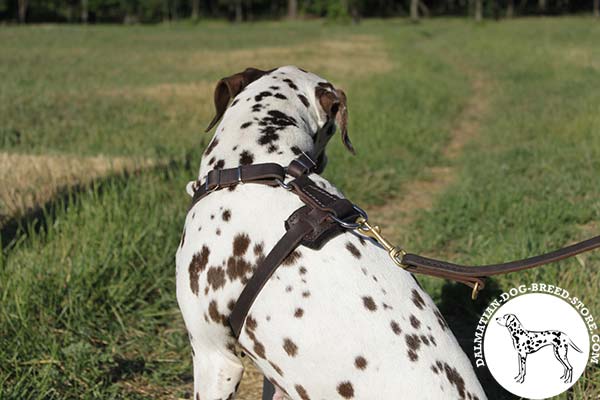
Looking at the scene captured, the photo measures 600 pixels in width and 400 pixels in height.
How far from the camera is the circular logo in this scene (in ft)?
8.63

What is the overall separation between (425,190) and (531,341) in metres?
5.48

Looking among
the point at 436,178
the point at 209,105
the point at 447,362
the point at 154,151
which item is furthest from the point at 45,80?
the point at 447,362

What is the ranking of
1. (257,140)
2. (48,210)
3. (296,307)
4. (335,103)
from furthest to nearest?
(48,210) → (335,103) → (257,140) → (296,307)

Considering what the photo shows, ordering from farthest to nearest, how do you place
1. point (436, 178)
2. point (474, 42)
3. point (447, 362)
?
point (474, 42) → point (436, 178) → point (447, 362)

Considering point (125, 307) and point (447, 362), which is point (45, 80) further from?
point (447, 362)

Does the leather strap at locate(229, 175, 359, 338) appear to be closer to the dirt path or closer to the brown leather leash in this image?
the brown leather leash

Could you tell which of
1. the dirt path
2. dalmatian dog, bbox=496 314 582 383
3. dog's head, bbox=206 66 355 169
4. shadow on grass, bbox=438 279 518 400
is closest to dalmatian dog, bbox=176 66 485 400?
dog's head, bbox=206 66 355 169

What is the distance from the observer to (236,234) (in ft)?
8.38

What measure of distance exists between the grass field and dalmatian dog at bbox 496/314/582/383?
691 mm

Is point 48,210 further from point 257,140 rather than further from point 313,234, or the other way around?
point 313,234

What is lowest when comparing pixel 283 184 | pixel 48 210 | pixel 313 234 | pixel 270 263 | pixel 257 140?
pixel 48 210

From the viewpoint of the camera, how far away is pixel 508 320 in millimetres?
2709

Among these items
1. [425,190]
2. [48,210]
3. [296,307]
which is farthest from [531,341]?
[425,190]

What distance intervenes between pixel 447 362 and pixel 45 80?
18518mm
